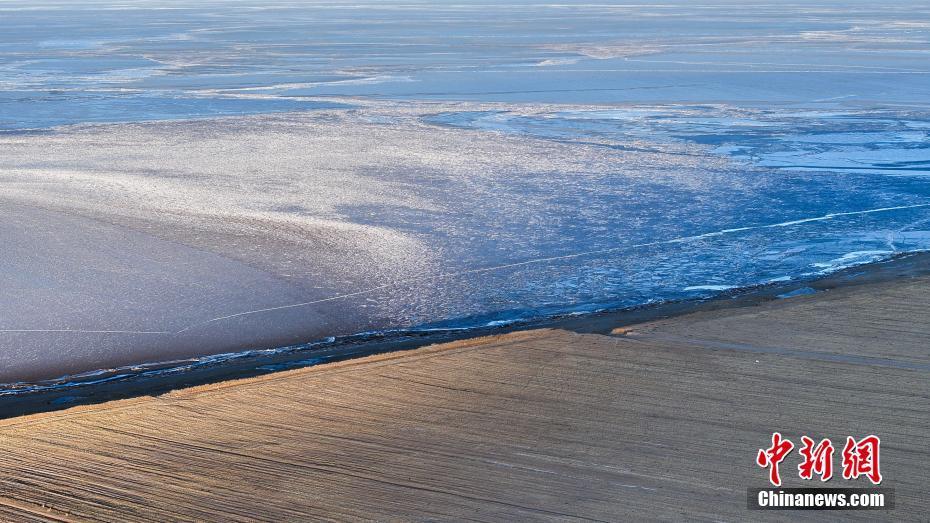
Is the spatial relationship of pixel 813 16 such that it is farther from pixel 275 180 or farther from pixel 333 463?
pixel 333 463

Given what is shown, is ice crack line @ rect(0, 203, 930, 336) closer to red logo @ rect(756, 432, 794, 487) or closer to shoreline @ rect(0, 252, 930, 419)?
shoreline @ rect(0, 252, 930, 419)

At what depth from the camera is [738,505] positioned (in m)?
4.41

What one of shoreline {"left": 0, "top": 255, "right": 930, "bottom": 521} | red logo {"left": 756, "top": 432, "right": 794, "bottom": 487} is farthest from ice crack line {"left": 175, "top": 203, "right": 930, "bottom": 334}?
red logo {"left": 756, "top": 432, "right": 794, "bottom": 487}

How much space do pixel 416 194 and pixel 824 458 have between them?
20.8 ft

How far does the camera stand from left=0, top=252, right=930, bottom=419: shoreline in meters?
5.89

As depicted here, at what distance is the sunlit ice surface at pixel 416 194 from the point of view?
7.34 m

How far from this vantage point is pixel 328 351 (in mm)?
6586

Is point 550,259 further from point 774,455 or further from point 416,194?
point 774,455

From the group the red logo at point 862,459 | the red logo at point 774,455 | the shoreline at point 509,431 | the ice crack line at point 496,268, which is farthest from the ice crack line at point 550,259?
the red logo at point 862,459

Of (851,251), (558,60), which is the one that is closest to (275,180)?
(851,251)

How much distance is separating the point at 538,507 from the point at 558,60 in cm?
2105

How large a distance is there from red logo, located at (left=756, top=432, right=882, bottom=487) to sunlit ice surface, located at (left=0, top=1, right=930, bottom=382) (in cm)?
252

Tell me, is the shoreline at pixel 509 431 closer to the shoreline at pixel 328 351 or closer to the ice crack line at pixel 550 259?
the shoreline at pixel 328 351

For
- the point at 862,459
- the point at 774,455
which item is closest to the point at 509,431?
the point at 774,455
